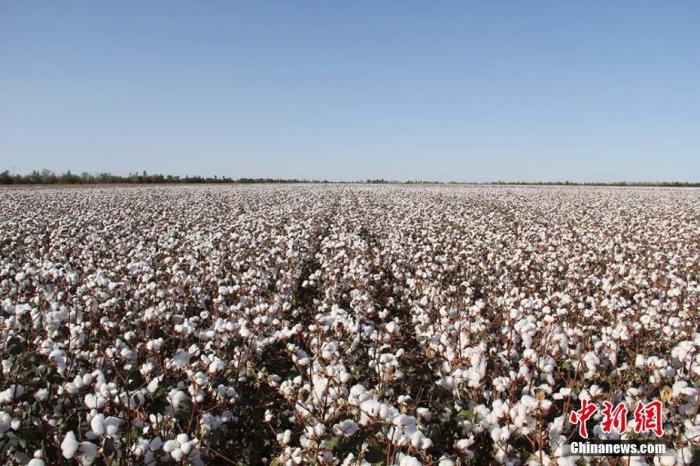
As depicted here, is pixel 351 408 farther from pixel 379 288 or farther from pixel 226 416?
pixel 379 288

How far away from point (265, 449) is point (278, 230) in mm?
10883

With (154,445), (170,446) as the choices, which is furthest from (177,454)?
(154,445)

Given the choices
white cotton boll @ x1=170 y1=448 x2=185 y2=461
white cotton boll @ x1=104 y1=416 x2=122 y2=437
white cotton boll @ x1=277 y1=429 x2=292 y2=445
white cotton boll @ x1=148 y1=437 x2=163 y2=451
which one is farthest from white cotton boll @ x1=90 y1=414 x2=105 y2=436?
white cotton boll @ x1=277 y1=429 x2=292 y2=445

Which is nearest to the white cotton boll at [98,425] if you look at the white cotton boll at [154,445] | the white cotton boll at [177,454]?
the white cotton boll at [154,445]

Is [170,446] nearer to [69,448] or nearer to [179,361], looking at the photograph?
[69,448]

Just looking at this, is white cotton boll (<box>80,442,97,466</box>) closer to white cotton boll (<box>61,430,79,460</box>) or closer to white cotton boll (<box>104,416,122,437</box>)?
white cotton boll (<box>61,430,79,460</box>)

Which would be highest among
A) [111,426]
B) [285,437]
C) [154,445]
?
[111,426]

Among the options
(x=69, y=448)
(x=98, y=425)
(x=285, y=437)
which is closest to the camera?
(x=69, y=448)

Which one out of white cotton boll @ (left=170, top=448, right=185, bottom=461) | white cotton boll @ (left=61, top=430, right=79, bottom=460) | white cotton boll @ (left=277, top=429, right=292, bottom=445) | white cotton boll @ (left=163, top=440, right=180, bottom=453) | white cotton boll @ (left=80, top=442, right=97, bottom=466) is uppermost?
white cotton boll @ (left=61, top=430, right=79, bottom=460)

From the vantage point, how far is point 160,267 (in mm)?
8500

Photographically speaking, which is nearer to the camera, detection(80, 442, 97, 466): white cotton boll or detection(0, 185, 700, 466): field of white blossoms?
detection(80, 442, 97, 466): white cotton boll

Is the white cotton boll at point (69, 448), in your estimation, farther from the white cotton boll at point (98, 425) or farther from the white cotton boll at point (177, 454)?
the white cotton boll at point (177, 454)

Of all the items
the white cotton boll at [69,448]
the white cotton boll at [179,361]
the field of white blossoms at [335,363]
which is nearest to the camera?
the white cotton boll at [69,448]

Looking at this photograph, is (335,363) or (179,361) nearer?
(179,361)
